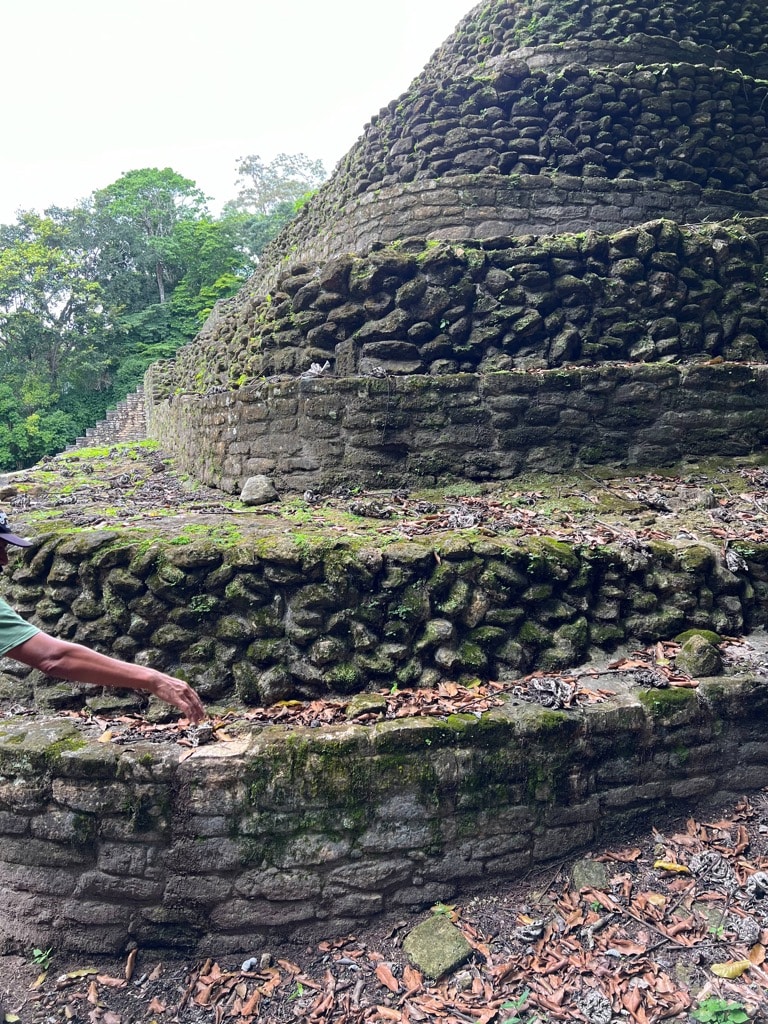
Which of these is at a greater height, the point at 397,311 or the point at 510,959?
the point at 397,311

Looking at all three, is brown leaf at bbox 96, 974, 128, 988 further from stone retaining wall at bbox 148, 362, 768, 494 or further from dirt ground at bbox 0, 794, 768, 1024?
stone retaining wall at bbox 148, 362, 768, 494

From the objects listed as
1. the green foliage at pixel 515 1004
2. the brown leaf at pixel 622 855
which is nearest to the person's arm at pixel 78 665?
the green foliage at pixel 515 1004

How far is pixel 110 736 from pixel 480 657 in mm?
1922

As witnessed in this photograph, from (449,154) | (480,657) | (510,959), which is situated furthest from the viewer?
(449,154)

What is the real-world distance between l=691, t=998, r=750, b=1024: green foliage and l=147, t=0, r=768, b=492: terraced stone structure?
11.5 feet

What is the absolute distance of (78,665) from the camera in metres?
2.05

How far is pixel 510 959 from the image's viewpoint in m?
2.70

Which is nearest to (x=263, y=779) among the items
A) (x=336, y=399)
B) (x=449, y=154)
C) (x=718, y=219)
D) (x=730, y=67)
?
(x=336, y=399)

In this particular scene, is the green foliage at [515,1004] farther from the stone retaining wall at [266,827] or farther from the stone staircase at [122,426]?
the stone staircase at [122,426]

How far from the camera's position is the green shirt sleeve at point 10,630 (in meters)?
1.95

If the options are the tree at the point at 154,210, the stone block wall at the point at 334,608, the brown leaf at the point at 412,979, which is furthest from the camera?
the tree at the point at 154,210

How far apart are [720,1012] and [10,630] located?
2.87m

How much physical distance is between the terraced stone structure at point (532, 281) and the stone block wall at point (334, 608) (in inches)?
63.9

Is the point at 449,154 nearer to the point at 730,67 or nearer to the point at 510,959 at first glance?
the point at 730,67
